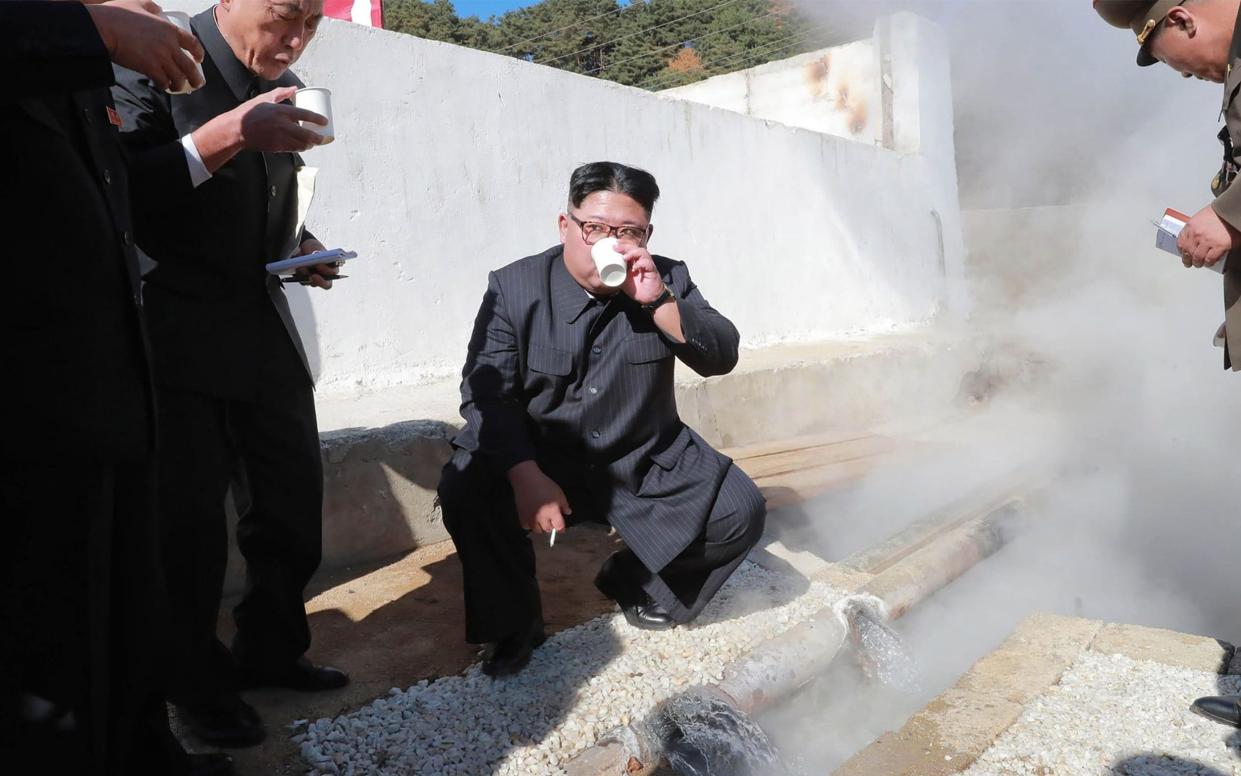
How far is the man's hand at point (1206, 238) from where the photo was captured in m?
2.11

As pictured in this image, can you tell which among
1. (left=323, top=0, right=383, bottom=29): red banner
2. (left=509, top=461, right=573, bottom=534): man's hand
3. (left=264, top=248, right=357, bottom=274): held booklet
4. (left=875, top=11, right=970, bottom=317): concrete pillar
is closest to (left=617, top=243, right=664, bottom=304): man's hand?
(left=509, top=461, right=573, bottom=534): man's hand

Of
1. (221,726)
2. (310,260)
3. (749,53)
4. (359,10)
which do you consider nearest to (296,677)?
(221,726)

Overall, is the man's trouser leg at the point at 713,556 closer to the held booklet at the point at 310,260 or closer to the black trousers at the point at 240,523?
the black trousers at the point at 240,523

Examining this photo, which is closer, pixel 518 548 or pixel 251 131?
pixel 251 131

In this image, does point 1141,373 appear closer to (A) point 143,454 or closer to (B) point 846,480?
(B) point 846,480

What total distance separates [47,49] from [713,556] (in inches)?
88.3

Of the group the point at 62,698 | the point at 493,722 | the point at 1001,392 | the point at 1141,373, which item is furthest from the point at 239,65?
the point at 1141,373

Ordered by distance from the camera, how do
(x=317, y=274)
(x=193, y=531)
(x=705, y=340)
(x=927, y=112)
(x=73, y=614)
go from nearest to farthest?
1. (x=73, y=614)
2. (x=193, y=531)
3. (x=317, y=274)
4. (x=705, y=340)
5. (x=927, y=112)

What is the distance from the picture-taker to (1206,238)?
6.97 ft

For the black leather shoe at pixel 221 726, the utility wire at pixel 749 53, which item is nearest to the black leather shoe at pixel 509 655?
the black leather shoe at pixel 221 726

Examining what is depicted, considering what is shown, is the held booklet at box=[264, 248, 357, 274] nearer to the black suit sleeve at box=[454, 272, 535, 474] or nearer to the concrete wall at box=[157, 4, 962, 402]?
the black suit sleeve at box=[454, 272, 535, 474]

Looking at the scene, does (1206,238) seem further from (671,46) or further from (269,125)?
(671,46)

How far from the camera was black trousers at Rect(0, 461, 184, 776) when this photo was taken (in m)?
1.32

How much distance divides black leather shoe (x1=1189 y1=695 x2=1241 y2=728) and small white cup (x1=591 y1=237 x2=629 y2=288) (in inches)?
82.5
